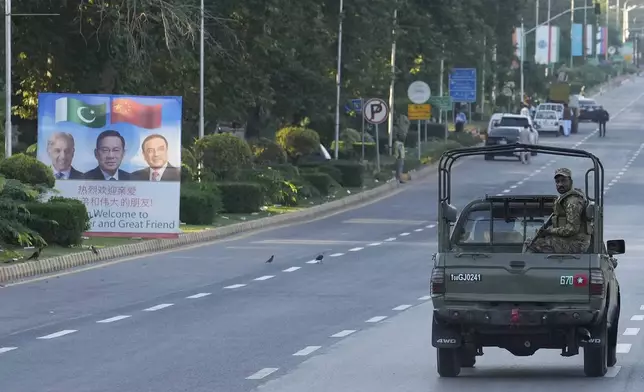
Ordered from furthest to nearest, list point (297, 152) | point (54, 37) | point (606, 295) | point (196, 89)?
point (297, 152), point (196, 89), point (54, 37), point (606, 295)

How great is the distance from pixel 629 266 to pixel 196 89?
2505cm

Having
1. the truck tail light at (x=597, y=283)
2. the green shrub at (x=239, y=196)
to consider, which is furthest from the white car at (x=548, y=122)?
the truck tail light at (x=597, y=283)

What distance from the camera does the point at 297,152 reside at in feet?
200

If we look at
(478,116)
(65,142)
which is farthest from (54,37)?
(478,116)

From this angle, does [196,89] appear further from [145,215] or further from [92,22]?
[145,215]

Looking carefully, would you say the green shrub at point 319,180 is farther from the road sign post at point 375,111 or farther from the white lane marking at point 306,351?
the white lane marking at point 306,351

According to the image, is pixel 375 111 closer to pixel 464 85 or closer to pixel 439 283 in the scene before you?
pixel 464 85

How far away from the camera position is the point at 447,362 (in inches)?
614

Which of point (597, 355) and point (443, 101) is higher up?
point (443, 101)

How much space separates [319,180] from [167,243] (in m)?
17.8

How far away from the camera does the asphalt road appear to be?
50.4ft

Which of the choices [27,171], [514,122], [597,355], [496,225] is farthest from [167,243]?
[514,122]

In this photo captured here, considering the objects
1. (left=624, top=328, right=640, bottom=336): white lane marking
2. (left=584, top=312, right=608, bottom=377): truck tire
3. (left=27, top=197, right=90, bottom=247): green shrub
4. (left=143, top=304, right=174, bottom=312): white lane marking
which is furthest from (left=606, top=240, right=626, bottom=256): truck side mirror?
(left=27, top=197, right=90, bottom=247): green shrub

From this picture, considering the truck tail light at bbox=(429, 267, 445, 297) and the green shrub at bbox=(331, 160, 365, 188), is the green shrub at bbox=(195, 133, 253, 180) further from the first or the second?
the truck tail light at bbox=(429, 267, 445, 297)
